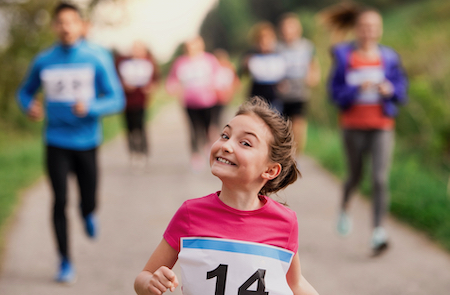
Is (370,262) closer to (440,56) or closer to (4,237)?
(4,237)

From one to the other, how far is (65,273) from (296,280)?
2657mm

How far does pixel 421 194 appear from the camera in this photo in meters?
6.43

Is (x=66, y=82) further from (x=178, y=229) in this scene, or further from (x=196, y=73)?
(x=196, y=73)

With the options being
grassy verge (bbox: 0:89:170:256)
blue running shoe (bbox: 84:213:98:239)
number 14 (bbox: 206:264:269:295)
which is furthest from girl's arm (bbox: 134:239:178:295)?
grassy verge (bbox: 0:89:170:256)

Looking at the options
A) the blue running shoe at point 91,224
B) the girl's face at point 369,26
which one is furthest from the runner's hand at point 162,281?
the girl's face at point 369,26

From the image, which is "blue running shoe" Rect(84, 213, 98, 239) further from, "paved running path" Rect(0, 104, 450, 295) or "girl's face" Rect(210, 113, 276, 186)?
"girl's face" Rect(210, 113, 276, 186)

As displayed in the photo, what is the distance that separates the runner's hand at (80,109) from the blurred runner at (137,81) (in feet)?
15.8

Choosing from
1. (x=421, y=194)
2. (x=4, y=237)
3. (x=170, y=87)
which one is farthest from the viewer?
(x=170, y=87)

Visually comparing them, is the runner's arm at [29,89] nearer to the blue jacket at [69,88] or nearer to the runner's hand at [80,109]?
the blue jacket at [69,88]

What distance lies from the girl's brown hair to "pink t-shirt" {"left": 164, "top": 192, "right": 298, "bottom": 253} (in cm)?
19

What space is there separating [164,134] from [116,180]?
751 cm

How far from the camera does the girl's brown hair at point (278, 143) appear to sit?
2.18m

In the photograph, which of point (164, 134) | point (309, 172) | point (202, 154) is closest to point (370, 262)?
point (309, 172)

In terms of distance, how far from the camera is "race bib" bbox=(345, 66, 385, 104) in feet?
16.3
